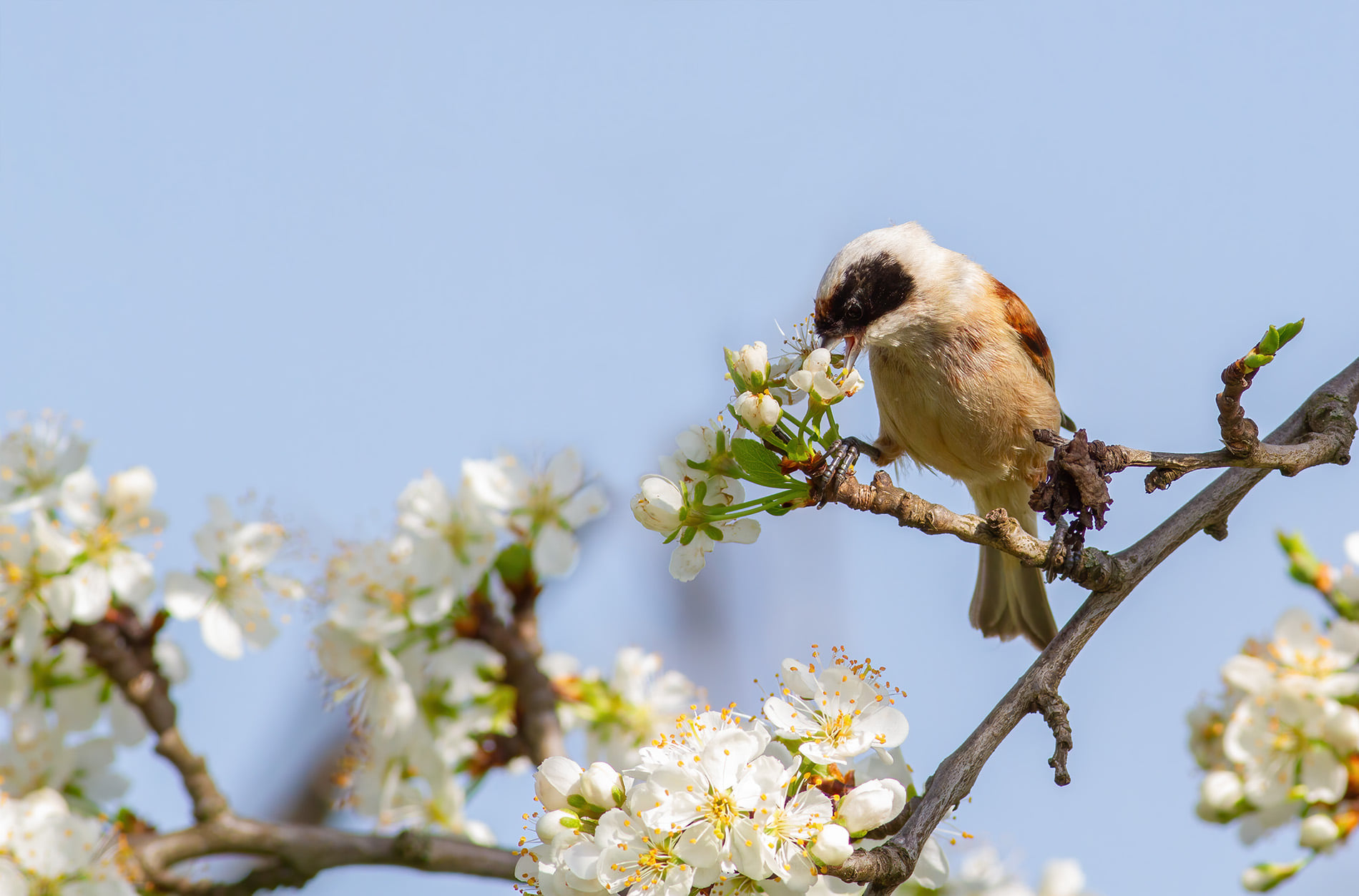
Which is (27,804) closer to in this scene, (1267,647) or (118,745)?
(118,745)

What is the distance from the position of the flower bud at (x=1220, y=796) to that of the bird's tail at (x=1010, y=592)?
132 centimetres

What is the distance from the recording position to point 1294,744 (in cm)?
291

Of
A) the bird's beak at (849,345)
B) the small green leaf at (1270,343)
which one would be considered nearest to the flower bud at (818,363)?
the small green leaf at (1270,343)

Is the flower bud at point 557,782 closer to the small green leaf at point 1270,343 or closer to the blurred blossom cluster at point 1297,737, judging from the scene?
the small green leaf at point 1270,343

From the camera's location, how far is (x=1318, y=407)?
106 inches

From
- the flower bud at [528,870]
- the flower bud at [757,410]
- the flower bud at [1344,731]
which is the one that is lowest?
the flower bud at [528,870]

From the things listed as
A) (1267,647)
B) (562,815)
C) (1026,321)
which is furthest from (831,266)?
(562,815)

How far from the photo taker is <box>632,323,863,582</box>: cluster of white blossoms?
2.36 m

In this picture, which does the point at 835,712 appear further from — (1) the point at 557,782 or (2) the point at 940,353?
(2) the point at 940,353

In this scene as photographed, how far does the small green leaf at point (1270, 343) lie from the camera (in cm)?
215

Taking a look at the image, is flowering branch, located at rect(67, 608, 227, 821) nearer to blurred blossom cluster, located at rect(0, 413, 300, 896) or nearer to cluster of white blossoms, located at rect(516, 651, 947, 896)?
blurred blossom cluster, located at rect(0, 413, 300, 896)

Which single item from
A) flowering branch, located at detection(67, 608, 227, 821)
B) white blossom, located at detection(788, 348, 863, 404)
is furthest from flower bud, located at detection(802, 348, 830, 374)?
flowering branch, located at detection(67, 608, 227, 821)

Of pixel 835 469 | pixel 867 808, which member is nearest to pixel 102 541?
pixel 835 469

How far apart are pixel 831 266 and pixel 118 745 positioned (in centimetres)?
305
